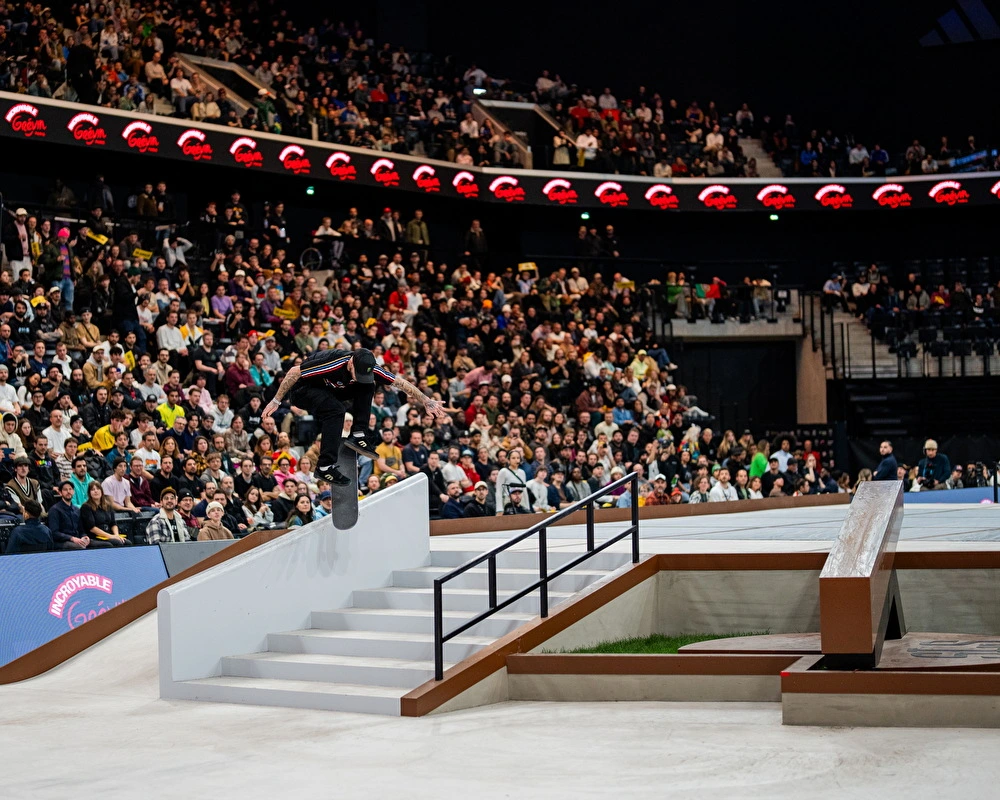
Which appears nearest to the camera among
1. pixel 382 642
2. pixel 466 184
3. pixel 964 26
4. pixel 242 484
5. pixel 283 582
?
pixel 382 642

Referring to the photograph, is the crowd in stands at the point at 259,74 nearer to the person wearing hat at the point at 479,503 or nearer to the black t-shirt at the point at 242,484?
the black t-shirt at the point at 242,484

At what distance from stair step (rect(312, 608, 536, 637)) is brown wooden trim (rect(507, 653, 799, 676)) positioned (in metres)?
0.70

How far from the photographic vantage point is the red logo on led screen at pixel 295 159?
24906 mm

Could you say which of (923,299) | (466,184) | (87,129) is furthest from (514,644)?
(923,299)

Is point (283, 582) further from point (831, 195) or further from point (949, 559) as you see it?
point (831, 195)

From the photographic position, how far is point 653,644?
9977 millimetres

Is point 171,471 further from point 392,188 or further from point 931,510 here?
point 392,188

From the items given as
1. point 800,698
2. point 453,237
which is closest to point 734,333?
point 453,237

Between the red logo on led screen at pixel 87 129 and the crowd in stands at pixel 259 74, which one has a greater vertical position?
the crowd in stands at pixel 259 74

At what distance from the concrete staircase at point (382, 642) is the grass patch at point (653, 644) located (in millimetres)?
483

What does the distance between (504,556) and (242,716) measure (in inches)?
120

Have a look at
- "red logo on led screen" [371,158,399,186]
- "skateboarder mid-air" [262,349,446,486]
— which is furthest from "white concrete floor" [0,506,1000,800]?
"red logo on led screen" [371,158,399,186]

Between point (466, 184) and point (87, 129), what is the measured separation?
28.9 ft

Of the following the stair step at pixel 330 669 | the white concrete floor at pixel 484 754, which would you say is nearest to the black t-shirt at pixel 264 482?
the stair step at pixel 330 669
